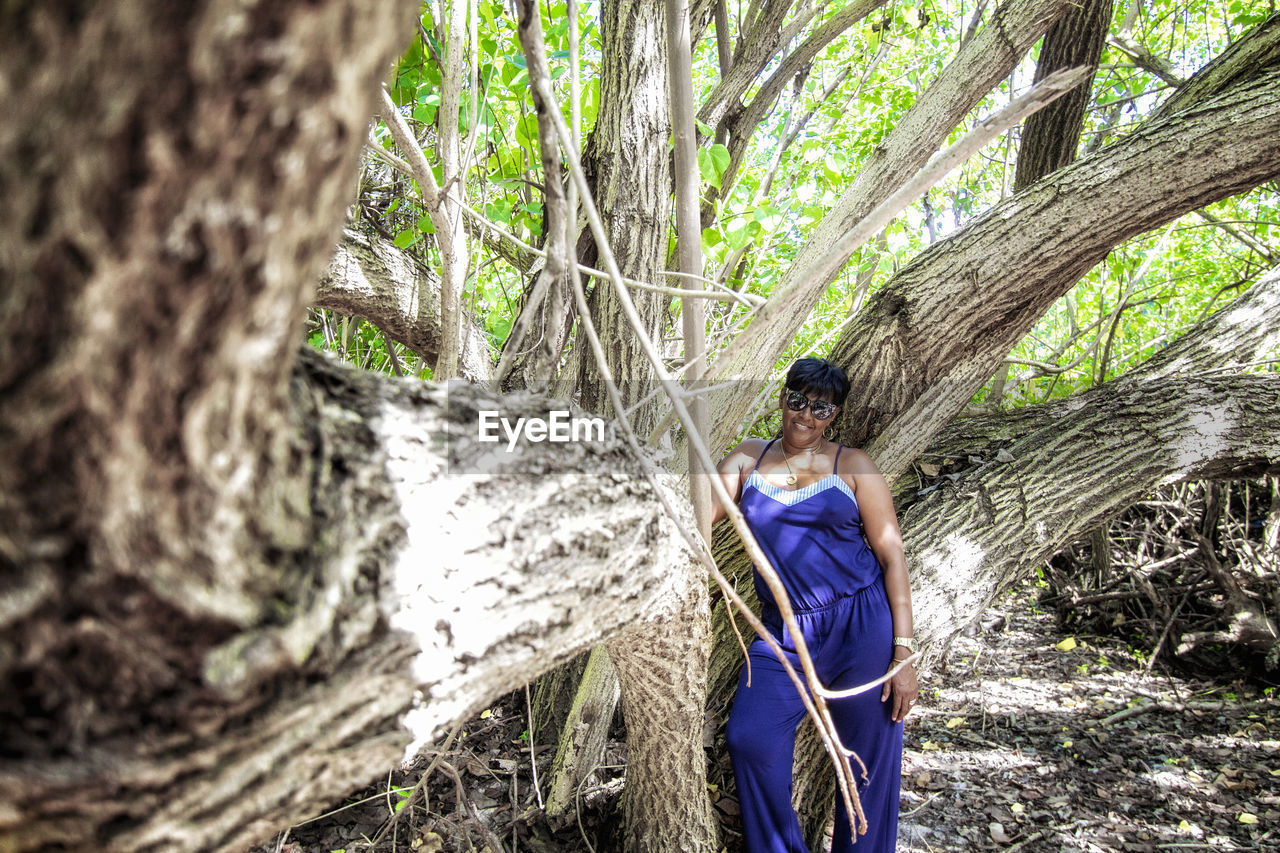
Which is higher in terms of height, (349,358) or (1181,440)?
(349,358)

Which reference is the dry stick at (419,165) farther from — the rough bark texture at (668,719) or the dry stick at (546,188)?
the rough bark texture at (668,719)

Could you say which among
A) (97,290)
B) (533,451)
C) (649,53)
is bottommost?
(533,451)

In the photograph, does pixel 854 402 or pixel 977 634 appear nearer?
pixel 854 402

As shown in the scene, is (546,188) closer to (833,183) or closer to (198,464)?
(198,464)

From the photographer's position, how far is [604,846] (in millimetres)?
2576

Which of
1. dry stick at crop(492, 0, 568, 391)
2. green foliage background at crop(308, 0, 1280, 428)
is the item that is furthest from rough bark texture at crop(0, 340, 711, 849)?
green foliage background at crop(308, 0, 1280, 428)

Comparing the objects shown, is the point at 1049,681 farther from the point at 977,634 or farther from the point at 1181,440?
the point at 1181,440

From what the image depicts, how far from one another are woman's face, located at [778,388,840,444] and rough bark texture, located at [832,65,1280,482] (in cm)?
33

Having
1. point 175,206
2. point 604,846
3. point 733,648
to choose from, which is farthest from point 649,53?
point 604,846

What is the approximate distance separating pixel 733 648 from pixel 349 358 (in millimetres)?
2687

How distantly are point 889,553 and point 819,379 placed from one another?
2.03ft

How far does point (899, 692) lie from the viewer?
2.40 meters

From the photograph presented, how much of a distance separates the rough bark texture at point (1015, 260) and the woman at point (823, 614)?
30 centimetres

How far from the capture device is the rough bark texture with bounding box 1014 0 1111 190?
10.1 feet
